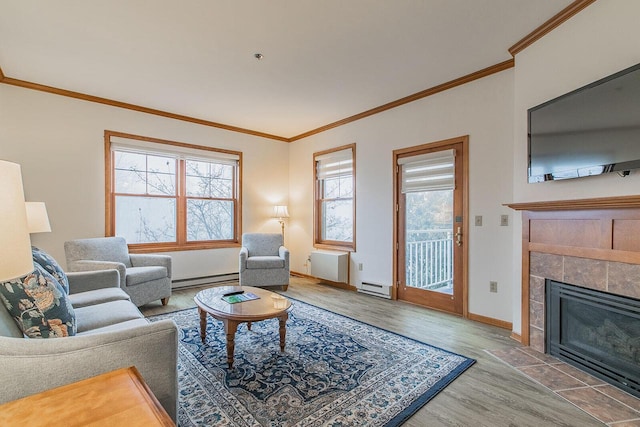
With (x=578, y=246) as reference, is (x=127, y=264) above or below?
below

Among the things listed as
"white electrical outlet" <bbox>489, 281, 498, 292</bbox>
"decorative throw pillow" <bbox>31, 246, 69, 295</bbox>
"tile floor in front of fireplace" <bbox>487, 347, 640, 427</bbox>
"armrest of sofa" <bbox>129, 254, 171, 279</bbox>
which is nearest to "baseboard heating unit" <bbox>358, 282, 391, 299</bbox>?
"white electrical outlet" <bbox>489, 281, 498, 292</bbox>

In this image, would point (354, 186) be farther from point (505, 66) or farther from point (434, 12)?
point (434, 12)

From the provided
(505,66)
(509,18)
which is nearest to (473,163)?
(505,66)

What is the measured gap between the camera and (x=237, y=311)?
239 centimetres

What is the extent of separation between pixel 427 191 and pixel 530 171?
4.29ft

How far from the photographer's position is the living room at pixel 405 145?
89.7 inches

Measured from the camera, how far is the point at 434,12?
7.64 ft

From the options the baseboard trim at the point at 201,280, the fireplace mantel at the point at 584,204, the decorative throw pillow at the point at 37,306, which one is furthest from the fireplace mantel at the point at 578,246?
the baseboard trim at the point at 201,280

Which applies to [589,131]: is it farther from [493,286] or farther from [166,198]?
[166,198]

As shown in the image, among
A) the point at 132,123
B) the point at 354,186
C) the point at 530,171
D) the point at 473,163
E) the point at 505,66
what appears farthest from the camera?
the point at 354,186

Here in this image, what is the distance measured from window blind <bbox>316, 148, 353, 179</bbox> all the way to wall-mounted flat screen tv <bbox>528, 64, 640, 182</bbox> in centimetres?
258

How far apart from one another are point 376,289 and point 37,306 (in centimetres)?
357

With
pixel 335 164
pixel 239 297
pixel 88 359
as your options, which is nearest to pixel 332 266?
pixel 335 164

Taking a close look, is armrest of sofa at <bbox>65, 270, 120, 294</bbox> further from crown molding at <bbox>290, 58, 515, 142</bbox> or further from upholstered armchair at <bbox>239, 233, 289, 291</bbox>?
crown molding at <bbox>290, 58, 515, 142</bbox>
